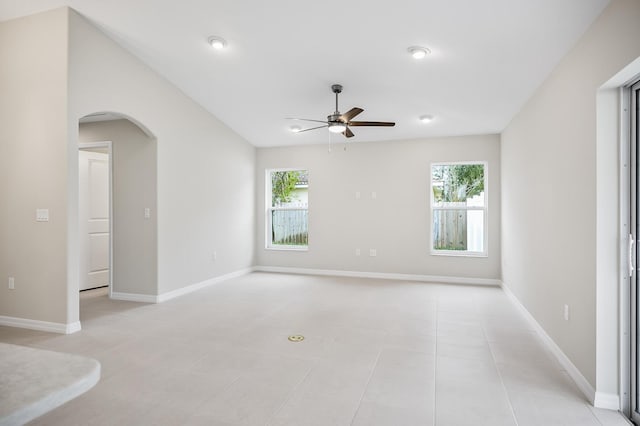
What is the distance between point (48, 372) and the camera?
2.71 ft

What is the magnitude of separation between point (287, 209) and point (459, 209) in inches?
129

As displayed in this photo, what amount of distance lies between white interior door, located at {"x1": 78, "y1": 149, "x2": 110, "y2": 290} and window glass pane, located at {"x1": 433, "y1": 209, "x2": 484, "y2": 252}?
540cm

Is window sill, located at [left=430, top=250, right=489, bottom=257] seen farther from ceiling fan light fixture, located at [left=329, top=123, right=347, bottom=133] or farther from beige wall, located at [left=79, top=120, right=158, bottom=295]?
beige wall, located at [left=79, top=120, right=158, bottom=295]

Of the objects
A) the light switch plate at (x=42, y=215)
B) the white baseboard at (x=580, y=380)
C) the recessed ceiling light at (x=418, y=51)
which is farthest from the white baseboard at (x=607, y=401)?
the light switch plate at (x=42, y=215)

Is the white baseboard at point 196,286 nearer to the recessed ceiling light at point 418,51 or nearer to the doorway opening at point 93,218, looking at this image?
the doorway opening at point 93,218

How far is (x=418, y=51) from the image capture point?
12.1 ft

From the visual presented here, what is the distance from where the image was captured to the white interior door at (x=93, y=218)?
5.71 meters

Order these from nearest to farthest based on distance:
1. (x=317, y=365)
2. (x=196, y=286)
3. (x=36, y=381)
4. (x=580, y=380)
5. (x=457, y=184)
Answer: (x=36, y=381), (x=580, y=380), (x=317, y=365), (x=196, y=286), (x=457, y=184)

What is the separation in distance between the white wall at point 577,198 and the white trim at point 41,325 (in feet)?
14.7

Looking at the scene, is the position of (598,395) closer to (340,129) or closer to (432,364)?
(432,364)

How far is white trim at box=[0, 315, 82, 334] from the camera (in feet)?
12.1

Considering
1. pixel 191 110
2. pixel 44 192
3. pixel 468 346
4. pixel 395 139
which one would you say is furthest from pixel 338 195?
pixel 44 192

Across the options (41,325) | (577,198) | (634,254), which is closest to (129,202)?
(41,325)

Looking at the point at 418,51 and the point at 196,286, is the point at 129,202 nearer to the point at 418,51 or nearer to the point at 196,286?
the point at 196,286
